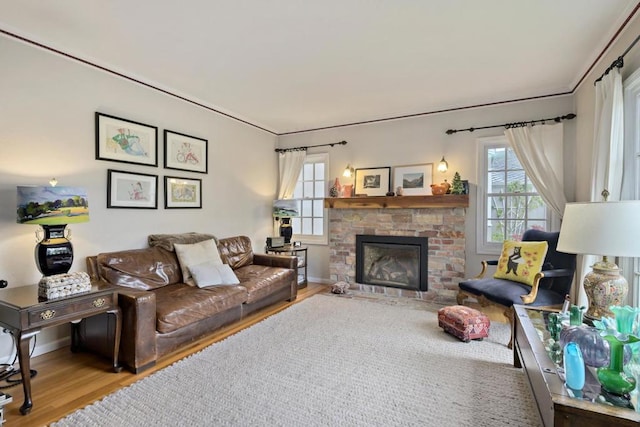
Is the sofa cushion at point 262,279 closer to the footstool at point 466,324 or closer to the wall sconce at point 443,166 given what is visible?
the footstool at point 466,324

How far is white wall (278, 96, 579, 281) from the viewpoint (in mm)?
3884

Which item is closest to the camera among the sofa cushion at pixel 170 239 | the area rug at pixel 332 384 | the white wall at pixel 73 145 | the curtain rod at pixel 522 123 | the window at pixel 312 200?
the area rug at pixel 332 384

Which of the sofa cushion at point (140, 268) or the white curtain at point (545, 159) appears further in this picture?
the white curtain at point (545, 159)

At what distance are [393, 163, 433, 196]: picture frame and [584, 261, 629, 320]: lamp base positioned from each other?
2630 mm

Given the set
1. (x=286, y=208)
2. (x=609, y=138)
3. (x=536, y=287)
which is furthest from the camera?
(x=286, y=208)

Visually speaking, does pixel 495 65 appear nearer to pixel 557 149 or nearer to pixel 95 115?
pixel 557 149

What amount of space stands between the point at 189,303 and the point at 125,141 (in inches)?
73.2

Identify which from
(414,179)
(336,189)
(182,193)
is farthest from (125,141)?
(414,179)

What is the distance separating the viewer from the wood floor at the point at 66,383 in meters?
1.87

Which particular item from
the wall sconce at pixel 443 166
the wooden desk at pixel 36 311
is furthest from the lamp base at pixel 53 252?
the wall sconce at pixel 443 166

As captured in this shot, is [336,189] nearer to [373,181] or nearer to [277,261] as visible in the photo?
[373,181]

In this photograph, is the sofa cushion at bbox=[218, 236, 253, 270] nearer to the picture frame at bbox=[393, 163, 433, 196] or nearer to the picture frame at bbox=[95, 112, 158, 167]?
the picture frame at bbox=[95, 112, 158, 167]

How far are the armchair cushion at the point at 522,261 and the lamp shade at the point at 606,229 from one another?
4.70 feet

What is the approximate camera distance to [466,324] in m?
2.90
